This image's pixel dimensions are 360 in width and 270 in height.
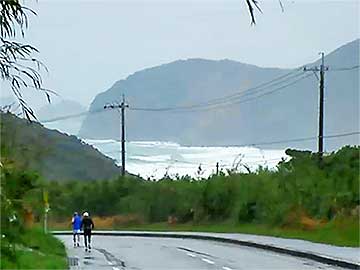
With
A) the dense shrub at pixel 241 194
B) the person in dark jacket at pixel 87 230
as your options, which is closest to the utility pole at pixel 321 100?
the dense shrub at pixel 241 194

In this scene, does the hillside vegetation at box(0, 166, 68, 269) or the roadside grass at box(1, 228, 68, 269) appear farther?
the roadside grass at box(1, 228, 68, 269)

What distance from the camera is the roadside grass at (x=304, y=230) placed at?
38.7 metres

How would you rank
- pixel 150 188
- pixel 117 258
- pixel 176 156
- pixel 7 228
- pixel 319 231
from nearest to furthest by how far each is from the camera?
pixel 7 228 < pixel 117 258 < pixel 319 231 < pixel 150 188 < pixel 176 156

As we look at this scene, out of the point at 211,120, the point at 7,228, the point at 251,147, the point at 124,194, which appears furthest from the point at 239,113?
the point at 7,228

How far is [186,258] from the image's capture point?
30094 millimetres

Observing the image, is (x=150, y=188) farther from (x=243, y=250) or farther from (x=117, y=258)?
(x=117, y=258)

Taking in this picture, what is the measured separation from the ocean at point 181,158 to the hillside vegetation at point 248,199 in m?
2.07

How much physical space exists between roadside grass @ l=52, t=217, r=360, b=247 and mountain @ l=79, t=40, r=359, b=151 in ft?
43.2

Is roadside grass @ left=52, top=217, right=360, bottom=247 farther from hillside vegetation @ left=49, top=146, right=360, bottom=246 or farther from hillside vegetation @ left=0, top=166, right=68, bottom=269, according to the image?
hillside vegetation @ left=0, top=166, right=68, bottom=269

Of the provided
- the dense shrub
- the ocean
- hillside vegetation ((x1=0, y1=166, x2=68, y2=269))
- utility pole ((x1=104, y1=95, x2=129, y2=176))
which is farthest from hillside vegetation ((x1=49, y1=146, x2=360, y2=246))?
hillside vegetation ((x1=0, y1=166, x2=68, y2=269))

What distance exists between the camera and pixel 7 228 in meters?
6.54

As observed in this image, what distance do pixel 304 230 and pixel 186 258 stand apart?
60.3ft

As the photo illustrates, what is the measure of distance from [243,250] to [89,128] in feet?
198

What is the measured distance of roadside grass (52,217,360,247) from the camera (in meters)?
38.7
